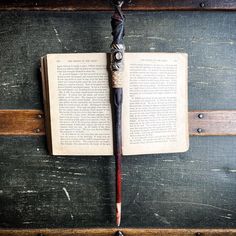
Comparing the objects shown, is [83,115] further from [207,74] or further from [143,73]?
[207,74]

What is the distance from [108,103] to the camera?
3.71 feet

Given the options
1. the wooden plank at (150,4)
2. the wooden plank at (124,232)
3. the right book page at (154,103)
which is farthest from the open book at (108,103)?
the wooden plank at (124,232)

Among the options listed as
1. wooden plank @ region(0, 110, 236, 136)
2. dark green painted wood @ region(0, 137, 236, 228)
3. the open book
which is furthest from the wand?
wooden plank @ region(0, 110, 236, 136)

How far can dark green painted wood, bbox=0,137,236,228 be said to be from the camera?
3.99 feet

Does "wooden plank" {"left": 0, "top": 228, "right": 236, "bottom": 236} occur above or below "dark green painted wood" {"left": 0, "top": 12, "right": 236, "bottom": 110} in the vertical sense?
below

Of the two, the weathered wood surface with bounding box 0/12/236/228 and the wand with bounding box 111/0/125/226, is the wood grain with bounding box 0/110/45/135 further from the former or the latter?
the wand with bounding box 111/0/125/226

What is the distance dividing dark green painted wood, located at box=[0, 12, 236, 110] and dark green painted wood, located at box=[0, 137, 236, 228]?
0.20 m

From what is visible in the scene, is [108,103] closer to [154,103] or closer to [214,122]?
[154,103]

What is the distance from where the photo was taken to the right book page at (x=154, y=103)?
43.8 inches

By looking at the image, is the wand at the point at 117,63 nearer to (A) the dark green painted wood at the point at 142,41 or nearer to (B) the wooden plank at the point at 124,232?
(A) the dark green painted wood at the point at 142,41

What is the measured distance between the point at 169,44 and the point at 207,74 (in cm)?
17

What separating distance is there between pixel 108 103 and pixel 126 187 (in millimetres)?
328

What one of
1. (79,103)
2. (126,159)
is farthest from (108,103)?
(126,159)

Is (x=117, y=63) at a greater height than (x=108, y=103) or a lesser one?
greater
